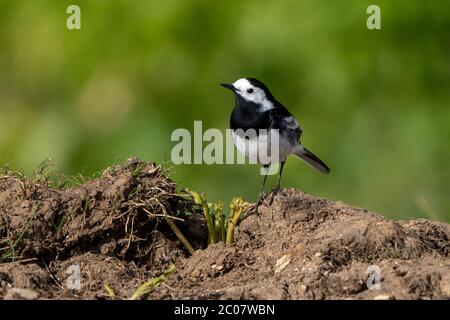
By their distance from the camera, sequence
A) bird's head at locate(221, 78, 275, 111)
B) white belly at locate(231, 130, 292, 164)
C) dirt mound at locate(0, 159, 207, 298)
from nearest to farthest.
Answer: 1. dirt mound at locate(0, 159, 207, 298)
2. white belly at locate(231, 130, 292, 164)
3. bird's head at locate(221, 78, 275, 111)

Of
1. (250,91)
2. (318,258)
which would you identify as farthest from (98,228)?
(250,91)

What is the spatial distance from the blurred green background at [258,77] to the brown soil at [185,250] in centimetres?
179

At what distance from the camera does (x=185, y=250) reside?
14.8 feet

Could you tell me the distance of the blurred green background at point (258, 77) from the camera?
256 inches

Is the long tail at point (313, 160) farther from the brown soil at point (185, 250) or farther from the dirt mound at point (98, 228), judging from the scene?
the dirt mound at point (98, 228)

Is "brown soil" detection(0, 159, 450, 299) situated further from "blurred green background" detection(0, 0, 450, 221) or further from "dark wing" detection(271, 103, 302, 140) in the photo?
"blurred green background" detection(0, 0, 450, 221)

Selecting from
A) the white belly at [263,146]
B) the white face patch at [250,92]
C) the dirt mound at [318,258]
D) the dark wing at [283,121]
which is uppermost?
the white face patch at [250,92]

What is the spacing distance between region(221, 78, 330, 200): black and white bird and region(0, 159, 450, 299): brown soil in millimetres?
783

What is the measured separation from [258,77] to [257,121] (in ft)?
3.51

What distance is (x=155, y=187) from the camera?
4.51m

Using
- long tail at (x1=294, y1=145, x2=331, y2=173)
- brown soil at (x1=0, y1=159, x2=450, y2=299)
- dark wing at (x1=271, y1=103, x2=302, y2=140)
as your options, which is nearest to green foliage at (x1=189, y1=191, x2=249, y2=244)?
brown soil at (x1=0, y1=159, x2=450, y2=299)

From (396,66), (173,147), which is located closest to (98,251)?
(173,147)

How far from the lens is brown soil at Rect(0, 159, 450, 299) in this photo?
383 centimetres

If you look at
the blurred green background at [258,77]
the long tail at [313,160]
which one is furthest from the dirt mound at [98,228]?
the blurred green background at [258,77]
